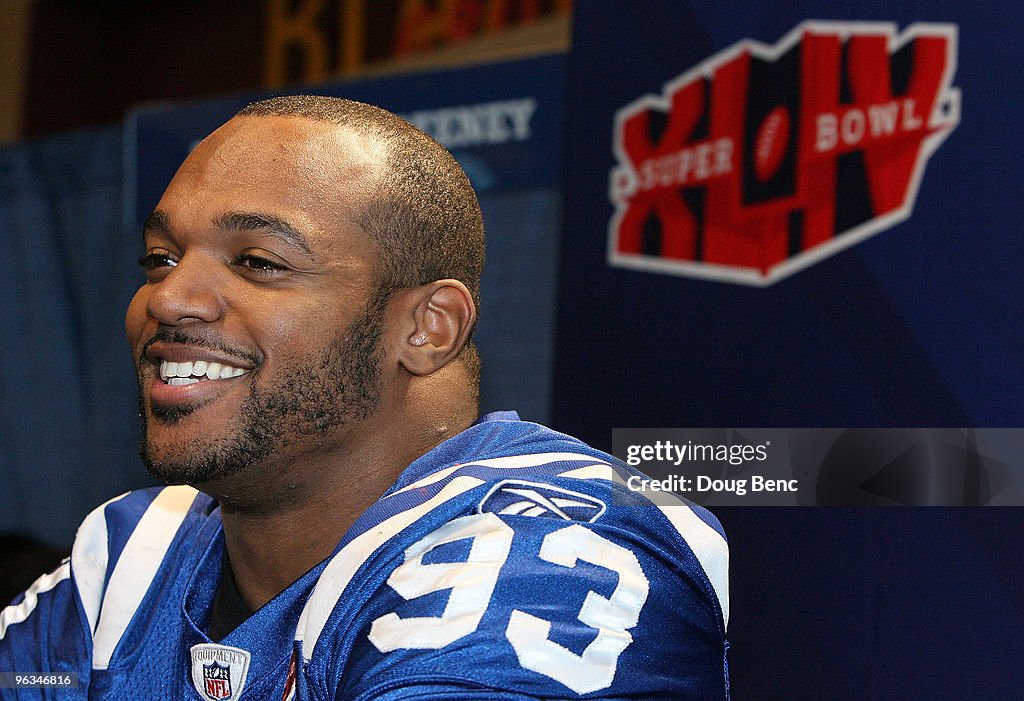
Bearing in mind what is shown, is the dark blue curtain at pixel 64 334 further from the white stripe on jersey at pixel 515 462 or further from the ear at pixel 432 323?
the white stripe on jersey at pixel 515 462

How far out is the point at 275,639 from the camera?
110cm

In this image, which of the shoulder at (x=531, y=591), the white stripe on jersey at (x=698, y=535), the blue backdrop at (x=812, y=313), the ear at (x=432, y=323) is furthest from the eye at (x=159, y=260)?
the blue backdrop at (x=812, y=313)

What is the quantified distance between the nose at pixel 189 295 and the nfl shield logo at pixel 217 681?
0.31 m

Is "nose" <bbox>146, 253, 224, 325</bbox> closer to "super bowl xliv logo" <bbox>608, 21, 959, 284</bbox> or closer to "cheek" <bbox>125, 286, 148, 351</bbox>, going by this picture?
"cheek" <bbox>125, 286, 148, 351</bbox>

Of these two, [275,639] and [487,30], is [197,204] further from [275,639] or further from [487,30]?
[487,30]

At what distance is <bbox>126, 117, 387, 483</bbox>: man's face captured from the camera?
1128mm

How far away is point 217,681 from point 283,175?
467 millimetres

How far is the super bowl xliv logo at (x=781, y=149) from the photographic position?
144 cm

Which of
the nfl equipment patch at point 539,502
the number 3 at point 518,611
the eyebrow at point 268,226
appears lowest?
the number 3 at point 518,611

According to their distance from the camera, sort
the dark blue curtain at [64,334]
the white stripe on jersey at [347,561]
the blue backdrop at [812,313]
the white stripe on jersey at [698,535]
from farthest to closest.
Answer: the dark blue curtain at [64,334], the blue backdrop at [812,313], the white stripe on jersey at [698,535], the white stripe on jersey at [347,561]

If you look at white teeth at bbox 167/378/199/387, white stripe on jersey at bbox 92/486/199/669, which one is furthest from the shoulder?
white stripe on jersey at bbox 92/486/199/669

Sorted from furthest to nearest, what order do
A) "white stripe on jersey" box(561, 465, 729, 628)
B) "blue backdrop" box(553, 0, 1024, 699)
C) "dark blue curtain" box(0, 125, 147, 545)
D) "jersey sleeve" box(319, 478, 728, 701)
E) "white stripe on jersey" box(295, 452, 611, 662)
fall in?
"dark blue curtain" box(0, 125, 147, 545) < "blue backdrop" box(553, 0, 1024, 699) < "white stripe on jersey" box(561, 465, 729, 628) < "white stripe on jersey" box(295, 452, 611, 662) < "jersey sleeve" box(319, 478, 728, 701)

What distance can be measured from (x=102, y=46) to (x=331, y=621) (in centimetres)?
459

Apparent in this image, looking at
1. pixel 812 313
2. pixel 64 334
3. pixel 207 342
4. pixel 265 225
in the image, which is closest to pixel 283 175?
pixel 265 225
